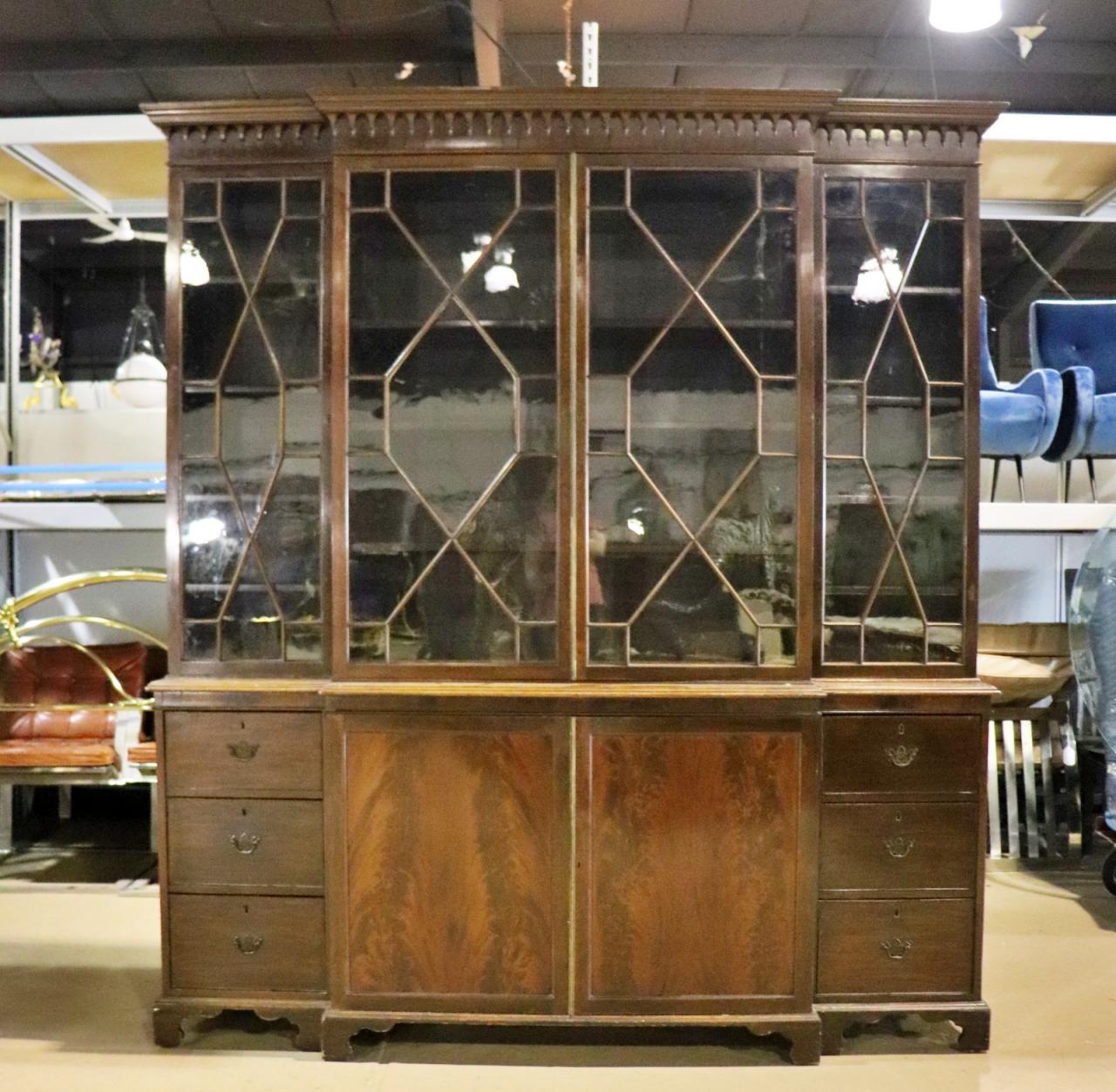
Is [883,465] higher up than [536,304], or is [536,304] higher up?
[536,304]

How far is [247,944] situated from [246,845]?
0.24 meters

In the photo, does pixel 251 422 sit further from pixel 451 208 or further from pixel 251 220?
pixel 451 208

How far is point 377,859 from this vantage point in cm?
225

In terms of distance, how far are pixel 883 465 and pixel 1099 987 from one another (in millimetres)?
1628

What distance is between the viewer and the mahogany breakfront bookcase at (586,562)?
224 centimetres

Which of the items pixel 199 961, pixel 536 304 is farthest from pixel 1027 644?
pixel 199 961

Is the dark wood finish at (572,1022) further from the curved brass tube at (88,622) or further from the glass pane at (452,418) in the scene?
the curved brass tube at (88,622)

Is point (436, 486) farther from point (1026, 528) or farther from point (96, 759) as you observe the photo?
point (1026, 528)

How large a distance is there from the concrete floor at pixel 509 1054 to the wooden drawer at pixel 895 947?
17 centimetres

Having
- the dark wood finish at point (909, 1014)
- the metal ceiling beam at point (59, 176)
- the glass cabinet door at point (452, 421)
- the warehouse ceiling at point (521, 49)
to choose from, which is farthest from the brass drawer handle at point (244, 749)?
the warehouse ceiling at point (521, 49)

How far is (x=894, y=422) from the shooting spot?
2326mm

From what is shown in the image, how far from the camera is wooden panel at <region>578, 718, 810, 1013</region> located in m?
2.23

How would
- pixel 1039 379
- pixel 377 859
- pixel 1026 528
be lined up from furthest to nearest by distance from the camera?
pixel 1026 528
pixel 1039 379
pixel 377 859

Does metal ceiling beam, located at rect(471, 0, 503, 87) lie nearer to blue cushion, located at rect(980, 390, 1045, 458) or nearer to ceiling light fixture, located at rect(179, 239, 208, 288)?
ceiling light fixture, located at rect(179, 239, 208, 288)
